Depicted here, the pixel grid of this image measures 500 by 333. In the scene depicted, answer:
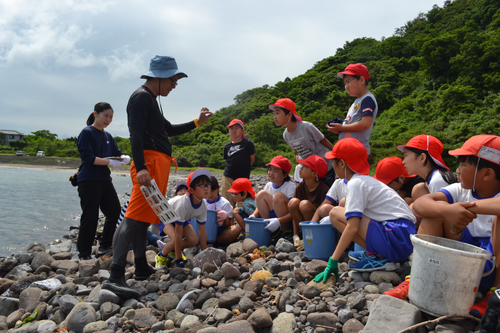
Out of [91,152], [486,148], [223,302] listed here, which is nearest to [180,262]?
[223,302]

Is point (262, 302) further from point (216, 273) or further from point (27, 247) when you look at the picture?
point (27, 247)

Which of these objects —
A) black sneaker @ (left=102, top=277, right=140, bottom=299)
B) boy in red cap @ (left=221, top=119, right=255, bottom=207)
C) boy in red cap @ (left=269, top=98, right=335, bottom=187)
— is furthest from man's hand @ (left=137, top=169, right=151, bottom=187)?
boy in red cap @ (left=221, top=119, right=255, bottom=207)

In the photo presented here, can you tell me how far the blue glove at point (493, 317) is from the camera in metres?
1.41

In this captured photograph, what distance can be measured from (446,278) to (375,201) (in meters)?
0.83

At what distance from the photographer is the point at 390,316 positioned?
5.57 ft

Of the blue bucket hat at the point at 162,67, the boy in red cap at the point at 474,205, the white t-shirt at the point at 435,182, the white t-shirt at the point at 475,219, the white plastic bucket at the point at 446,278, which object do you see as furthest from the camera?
the blue bucket hat at the point at 162,67

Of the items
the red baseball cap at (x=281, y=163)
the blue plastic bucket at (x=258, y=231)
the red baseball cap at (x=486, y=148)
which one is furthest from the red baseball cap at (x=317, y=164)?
the red baseball cap at (x=486, y=148)

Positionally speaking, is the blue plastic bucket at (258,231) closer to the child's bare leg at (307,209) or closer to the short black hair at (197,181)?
the child's bare leg at (307,209)

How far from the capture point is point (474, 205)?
5.81ft

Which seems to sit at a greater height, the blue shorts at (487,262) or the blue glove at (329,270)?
the blue shorts at (487,262)

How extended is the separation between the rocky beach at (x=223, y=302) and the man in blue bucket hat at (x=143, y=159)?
0.19 metres

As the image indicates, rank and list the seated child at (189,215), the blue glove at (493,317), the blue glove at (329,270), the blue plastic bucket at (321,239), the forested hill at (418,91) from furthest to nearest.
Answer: the forested hill at (418,91) < the seated child at (189,215) < the blue plastic bucket at (321,239) < the blue glove at (329,270) < the blue glove at (493,317)

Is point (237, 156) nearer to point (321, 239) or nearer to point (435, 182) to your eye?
point (321, 239)

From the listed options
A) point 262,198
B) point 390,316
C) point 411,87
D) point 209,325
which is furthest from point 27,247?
point 411,87
